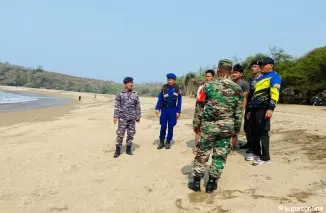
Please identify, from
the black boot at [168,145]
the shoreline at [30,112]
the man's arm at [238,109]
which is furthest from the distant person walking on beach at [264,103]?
the shoreline at [30,112]

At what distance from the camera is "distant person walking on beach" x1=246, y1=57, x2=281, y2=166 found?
573cm

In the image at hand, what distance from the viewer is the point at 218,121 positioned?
4699 mm

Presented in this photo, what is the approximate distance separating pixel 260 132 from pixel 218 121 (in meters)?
1.65

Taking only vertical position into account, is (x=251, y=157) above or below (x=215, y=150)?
below

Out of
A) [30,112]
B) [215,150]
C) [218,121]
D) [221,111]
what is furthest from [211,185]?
[30,112]

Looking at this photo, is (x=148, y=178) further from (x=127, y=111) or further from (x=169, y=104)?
(x=169, y=104)

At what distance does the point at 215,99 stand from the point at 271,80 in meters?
1.63

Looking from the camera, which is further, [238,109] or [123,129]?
[123,129]

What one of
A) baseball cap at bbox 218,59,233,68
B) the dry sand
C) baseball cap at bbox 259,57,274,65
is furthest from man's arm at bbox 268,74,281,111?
baseball cap at bbox 218,59,233,68

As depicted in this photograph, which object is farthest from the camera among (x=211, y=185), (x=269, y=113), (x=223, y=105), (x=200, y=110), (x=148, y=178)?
(x=269, y=113)

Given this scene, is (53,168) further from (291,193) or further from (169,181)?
(291,193)

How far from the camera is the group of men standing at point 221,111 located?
4699 millimetres

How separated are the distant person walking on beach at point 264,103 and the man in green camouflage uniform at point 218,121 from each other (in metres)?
1.26

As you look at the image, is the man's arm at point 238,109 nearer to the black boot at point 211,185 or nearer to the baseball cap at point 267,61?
the black boot at point 211,185
